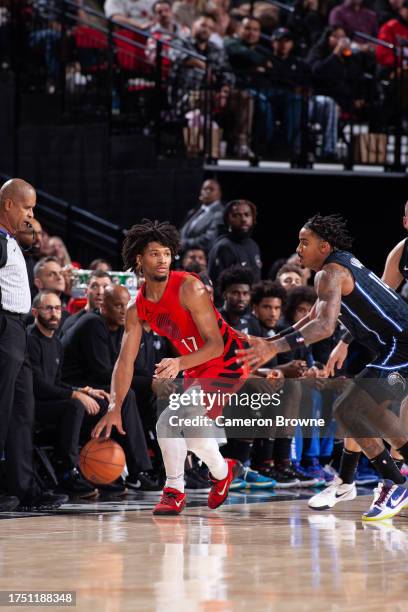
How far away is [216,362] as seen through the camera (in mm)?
9516

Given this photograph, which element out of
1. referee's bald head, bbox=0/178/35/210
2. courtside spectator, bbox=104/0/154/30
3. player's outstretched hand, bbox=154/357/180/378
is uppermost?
courtside spectator, bbox=104/0/154/30

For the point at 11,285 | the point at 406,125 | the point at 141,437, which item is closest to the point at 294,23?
the point at 406,125

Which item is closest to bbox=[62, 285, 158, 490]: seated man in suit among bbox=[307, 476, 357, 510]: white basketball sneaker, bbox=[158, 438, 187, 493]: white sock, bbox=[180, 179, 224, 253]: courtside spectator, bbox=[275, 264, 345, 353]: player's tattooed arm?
bbox=[158, 438, 187, 493]: white sock

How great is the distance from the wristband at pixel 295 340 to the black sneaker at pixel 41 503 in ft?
7.29

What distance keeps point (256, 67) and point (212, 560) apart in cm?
1047

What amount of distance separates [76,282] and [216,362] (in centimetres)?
390

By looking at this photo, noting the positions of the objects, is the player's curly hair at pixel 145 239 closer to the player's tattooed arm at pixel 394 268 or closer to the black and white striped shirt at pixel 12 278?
the black and white striped shirt at pixel 12 278

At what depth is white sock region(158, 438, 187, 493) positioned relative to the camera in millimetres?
9516

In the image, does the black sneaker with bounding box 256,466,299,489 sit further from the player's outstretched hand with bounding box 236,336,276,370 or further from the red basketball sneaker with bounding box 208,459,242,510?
the player's outstretched hand with bounding box 236,336,276,370

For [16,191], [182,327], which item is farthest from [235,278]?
[16,191]

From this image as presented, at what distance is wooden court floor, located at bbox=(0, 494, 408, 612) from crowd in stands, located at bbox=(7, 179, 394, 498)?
946mm

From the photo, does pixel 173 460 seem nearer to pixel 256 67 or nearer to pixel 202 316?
pixel 202 316

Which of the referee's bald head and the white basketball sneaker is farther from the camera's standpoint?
the white basketball sneaker

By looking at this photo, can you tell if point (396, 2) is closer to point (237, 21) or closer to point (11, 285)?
point (237, 21)
